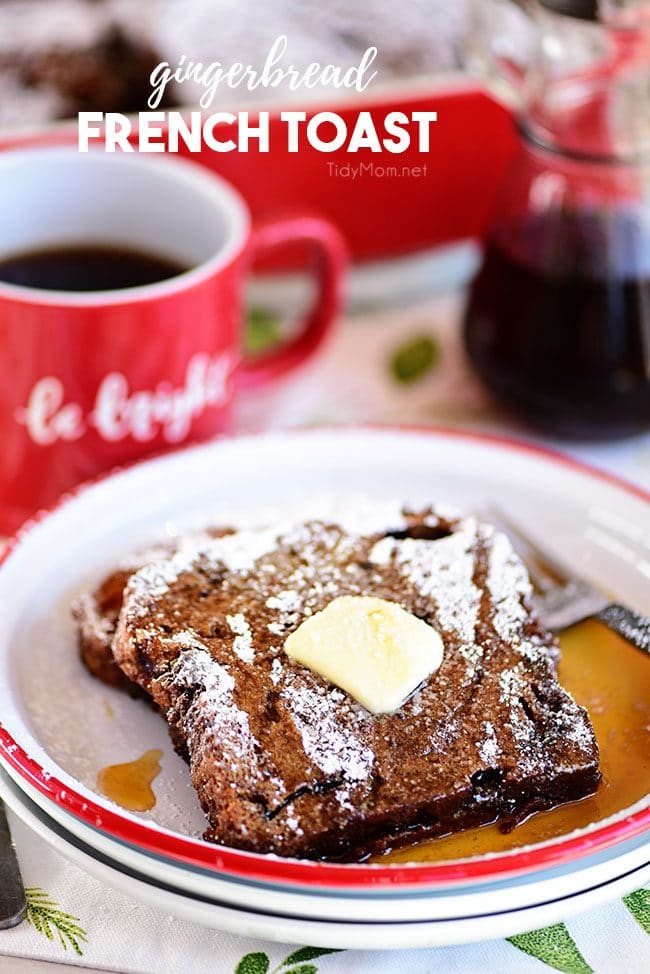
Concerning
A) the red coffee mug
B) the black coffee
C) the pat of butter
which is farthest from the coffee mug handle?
the pat of butter

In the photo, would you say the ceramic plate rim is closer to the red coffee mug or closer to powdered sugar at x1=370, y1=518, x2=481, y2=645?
powdered sugar at x1=370, y1=518, x2=481, y2=645

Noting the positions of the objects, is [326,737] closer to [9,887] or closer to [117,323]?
[9,887]

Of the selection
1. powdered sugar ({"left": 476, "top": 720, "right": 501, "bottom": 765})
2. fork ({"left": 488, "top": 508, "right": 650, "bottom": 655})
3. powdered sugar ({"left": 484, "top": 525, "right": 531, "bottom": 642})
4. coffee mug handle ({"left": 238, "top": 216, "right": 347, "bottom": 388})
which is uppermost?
coffee mug handle ({"left": 238, "top": 216, "right": 347, "bottom": 388})

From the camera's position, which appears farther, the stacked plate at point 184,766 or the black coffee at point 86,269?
the black coffee at point 86,269

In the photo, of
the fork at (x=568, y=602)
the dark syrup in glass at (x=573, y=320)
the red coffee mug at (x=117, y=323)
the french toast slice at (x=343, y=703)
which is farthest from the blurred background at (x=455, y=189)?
the french toast slice at (x=343, y=703)

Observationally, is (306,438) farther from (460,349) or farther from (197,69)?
(197,69)

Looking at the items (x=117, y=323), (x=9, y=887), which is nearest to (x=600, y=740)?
(x=9, y=887)

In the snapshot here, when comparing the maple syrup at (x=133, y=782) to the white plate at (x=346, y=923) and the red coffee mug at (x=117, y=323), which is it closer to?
the white plate at (x=346, y=923)
